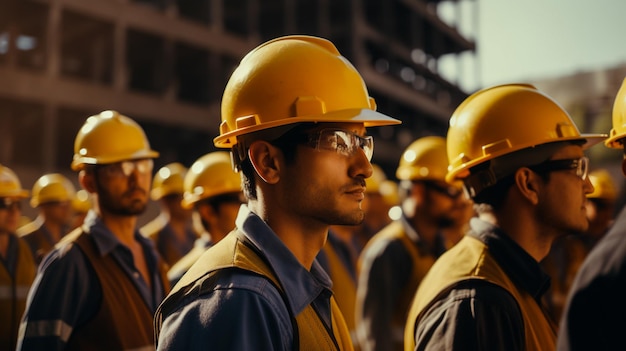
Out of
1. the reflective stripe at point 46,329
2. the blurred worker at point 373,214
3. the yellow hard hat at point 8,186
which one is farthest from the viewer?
the blurred worker at point 373,214

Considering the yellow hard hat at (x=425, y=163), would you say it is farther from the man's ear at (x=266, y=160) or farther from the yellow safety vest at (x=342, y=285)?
the man's ear at (x=266, y=160)

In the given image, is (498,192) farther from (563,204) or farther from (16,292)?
(16,292)

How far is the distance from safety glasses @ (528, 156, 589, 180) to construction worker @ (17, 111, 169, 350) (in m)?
2.68

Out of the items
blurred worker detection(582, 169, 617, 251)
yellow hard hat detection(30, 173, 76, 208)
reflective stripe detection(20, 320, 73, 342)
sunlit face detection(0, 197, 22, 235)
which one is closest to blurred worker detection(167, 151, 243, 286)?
reflective stripe detection(20, 320, 73, 342)

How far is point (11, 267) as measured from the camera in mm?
7516

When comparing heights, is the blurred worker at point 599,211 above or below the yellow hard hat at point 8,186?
below

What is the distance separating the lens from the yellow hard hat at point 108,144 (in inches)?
204

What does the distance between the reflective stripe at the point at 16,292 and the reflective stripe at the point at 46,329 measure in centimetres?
351

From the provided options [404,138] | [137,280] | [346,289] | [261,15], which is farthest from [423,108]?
[137,280]

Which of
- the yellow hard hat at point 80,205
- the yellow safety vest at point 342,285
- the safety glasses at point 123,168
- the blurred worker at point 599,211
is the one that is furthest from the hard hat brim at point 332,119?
the yellow hard hat at point 80,205

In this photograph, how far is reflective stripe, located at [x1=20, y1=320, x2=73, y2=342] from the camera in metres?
3.99

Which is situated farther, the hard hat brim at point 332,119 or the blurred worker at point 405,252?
the blurred worker at point 405,252

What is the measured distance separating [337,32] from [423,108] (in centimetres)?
1211

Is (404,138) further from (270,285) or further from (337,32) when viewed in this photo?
Result: (270,285)
